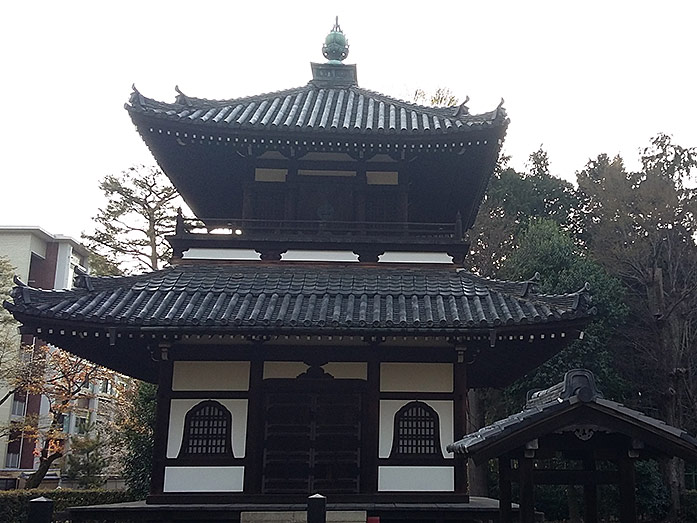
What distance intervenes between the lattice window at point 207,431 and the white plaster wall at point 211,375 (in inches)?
12.8

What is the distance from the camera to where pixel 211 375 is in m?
11.4

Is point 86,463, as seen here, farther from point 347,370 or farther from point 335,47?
point 347,370

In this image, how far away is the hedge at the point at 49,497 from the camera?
2320 cm

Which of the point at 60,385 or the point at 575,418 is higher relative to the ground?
the point at 60,385

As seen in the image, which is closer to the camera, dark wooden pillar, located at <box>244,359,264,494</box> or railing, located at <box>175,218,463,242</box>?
dark wooden pillar, located at <box>244,359,264,494</box>

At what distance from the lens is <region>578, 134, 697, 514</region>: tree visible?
29.2m

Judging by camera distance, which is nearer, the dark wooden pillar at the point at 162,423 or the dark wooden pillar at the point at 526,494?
the dark wooden pillar at the point at 526,494

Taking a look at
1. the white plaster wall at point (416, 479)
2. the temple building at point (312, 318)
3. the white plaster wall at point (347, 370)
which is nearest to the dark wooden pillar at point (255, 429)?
the temple building at point (312, 318)

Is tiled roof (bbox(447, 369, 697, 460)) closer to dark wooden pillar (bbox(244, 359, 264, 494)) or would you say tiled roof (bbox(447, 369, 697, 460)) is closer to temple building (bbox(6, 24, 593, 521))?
temple building (bbox(6, 24, 593, 521))

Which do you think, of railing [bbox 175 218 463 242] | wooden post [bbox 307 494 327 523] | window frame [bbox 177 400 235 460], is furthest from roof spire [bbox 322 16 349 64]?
wooden post [bbox 307 494 327 523]

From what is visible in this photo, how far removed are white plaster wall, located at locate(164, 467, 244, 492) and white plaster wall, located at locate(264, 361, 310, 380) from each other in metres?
1.62

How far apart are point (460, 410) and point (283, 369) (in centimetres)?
308

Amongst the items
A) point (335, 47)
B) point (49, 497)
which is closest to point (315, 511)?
point (335, 47)

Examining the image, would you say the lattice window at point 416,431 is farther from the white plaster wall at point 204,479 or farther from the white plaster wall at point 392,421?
the white plaster wall at point 204,479
